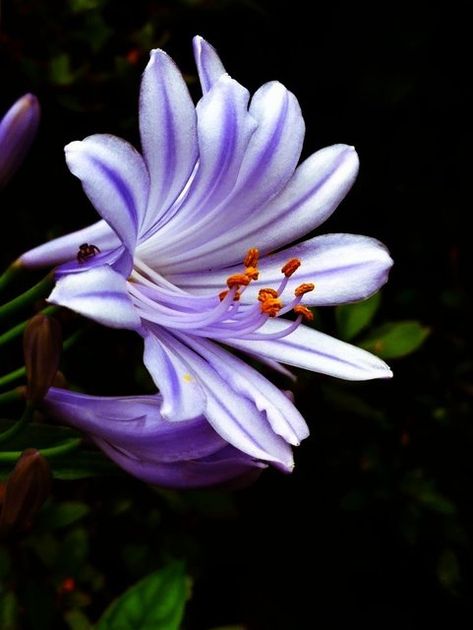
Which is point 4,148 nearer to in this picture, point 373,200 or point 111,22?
point 111,22

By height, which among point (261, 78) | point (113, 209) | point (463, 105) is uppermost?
point (113, 209)

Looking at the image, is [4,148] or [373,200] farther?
[373,200]

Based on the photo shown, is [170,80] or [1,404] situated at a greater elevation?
[170,80]

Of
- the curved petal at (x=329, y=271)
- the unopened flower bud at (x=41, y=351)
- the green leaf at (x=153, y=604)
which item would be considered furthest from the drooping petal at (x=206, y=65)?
the green leaf at (x=153, y=604)

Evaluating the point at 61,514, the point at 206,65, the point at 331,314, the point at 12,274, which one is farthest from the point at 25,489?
the point at 331,314

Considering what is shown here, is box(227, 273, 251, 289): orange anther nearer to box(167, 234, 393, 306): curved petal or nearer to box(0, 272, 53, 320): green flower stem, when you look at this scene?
box(167, 234, 393, 306): curved petal

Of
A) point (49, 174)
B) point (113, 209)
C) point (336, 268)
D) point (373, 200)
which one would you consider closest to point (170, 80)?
point (113, 209)
